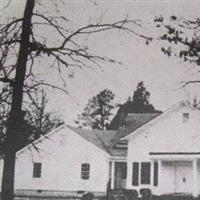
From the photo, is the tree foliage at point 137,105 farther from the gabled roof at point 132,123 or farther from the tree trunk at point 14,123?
the tree trunk at point 14,123

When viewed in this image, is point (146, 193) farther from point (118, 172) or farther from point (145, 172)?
point (118, 172)

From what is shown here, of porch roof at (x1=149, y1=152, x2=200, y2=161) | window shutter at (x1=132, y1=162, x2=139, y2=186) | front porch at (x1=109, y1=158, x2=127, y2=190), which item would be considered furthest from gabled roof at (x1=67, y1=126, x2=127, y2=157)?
porch roof at (x1=149, y1=152, x2=200, y2=161)

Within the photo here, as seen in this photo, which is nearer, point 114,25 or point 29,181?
point 114,25

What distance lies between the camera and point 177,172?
1565 inches

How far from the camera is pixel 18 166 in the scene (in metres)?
44.9

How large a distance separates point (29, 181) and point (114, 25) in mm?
29861

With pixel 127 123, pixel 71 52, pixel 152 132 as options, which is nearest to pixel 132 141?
pixel 152 132

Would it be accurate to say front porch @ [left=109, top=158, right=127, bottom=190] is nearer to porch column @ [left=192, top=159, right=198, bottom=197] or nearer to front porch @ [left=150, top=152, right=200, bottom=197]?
front porch @ [left=150, top=152, right=200, bottom=197]

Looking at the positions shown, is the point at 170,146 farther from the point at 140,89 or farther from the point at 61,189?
the point at 140,89

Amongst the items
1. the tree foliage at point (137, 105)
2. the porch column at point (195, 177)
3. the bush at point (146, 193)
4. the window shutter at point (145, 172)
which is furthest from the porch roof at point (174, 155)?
the tree foliage at point (137, 105)

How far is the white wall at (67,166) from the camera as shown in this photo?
140ft

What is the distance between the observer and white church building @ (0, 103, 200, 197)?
3894cm

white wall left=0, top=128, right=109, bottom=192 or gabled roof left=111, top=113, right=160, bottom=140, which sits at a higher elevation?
gabled roof left=111, top=113, right=160, bottom=140

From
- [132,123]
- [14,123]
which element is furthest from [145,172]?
[14,123]
